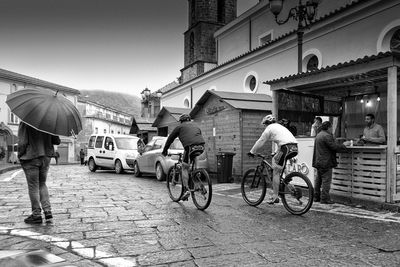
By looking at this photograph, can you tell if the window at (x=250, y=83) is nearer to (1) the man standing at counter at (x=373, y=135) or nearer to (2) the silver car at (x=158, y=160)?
(2) the silver car at (x=158, y=160)

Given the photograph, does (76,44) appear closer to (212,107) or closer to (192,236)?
(212,107)

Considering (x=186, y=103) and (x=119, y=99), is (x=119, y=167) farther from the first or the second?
(x=119, y=99)

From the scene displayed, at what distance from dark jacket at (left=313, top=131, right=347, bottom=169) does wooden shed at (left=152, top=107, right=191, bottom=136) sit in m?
13.4

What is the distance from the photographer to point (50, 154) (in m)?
6.12

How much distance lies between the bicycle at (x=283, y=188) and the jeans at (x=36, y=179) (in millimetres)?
3982

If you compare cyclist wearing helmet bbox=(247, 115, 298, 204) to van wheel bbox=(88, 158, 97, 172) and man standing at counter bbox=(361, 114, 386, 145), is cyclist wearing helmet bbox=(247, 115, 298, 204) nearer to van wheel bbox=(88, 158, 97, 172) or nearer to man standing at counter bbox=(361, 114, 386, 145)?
man standing at counter bbox=(361, 114, 386, 145)

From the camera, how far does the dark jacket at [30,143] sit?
19.1 feet

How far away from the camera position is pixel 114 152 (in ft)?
58.9

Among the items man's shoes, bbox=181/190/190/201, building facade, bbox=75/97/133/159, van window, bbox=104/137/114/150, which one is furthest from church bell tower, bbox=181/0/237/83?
man's shoes, bbox=181/190/190/201

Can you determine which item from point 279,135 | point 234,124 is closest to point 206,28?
→ point 234,124

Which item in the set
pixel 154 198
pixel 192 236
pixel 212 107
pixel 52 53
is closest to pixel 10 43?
pixel 52 53

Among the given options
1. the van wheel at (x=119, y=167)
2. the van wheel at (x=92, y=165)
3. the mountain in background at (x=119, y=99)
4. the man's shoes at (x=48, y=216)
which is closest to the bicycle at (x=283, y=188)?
the man's shoes at (x=48, y=216)

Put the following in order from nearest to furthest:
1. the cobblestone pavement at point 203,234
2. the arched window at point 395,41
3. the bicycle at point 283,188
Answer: the cobblestone pavement at point 203,234 → the bicycle at point 283,188 → the arched window at point 395,41

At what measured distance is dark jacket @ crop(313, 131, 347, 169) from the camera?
8.09m
